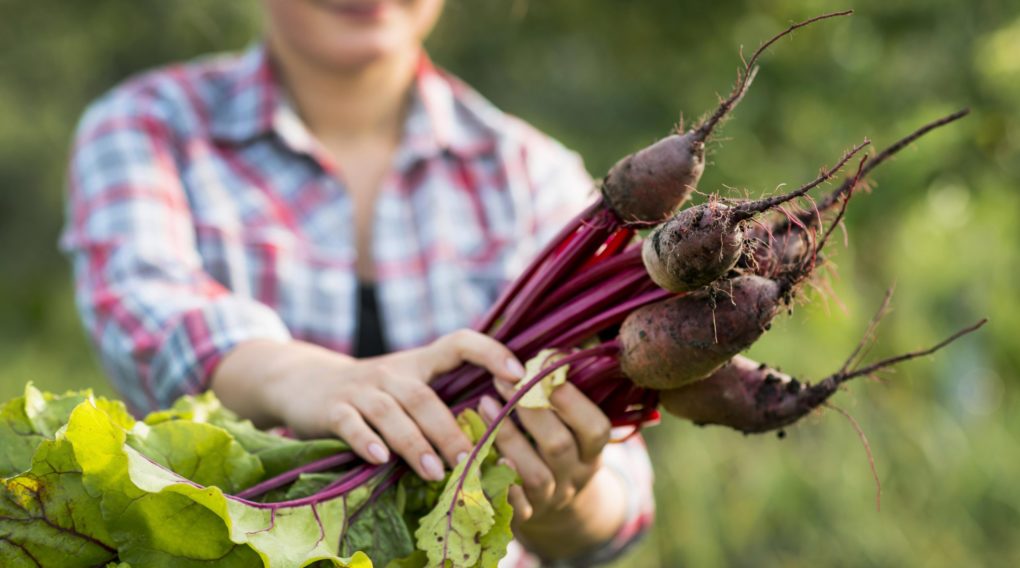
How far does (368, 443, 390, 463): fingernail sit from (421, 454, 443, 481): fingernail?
0.19 ft

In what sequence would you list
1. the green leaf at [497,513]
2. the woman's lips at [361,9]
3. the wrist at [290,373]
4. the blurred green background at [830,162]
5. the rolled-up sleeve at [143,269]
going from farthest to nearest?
the blurred green background at [830,162] → the woman's lips at [361,9] → the rolled-up sleeve at [143,269] → the wrist at [290,373] → the green leaf at [497,513]

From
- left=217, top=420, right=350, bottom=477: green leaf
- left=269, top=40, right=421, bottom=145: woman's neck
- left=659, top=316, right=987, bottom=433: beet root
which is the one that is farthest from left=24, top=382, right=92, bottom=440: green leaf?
left=269, top=40, right=421, bottom=145: woman's neck

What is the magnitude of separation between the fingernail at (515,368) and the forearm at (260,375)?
11.7 inches

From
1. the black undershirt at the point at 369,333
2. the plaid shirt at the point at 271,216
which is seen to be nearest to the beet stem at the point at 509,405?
the plaid shirt at the point at 271,216

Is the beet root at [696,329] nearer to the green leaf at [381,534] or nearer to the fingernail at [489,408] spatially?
the fingernail at [489,408]

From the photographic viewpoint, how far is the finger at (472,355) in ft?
4.86

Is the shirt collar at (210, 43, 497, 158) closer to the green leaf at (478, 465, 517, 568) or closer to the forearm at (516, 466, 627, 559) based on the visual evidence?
the forearm at (516, 466, 627, 559)

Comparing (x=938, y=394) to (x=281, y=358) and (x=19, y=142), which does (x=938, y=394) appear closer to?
(x=281, y=358)

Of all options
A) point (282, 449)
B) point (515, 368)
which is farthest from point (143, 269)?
point (515, 368)

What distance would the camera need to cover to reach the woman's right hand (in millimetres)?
1449

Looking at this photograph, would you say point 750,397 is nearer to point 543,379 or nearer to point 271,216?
point 543,379

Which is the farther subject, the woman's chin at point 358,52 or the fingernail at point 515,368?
the woman's chin at point 358,52

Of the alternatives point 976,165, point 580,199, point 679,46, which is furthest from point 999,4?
point 580,199

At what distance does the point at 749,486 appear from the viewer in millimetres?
4148
